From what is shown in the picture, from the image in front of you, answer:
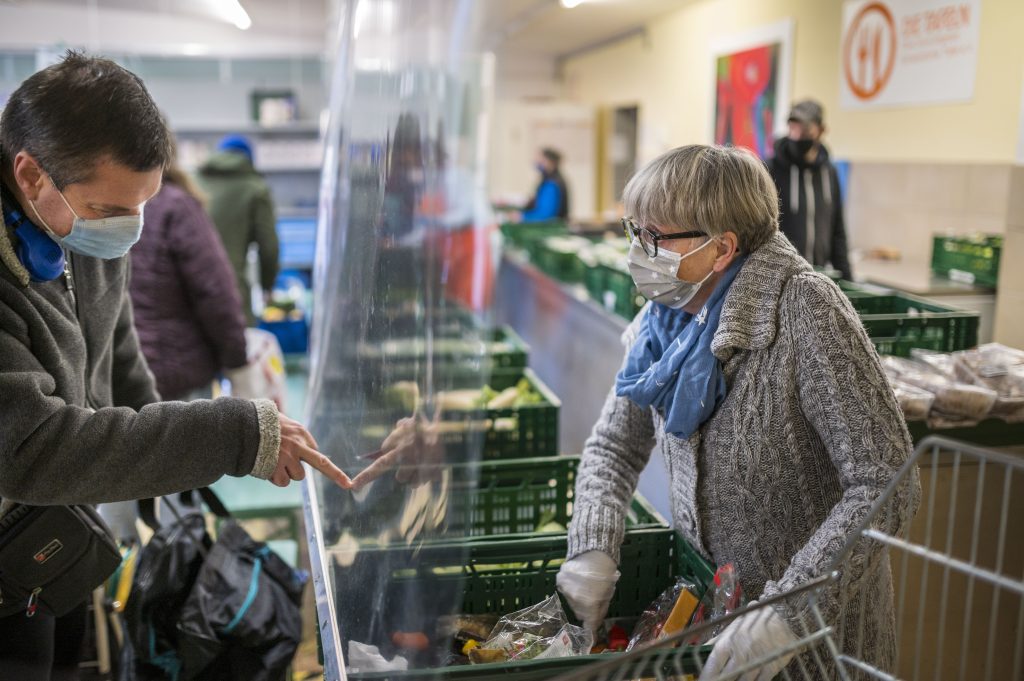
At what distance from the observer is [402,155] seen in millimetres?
1979

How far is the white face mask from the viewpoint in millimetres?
1556

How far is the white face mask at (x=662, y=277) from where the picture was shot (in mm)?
1556

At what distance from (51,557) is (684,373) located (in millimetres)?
1046

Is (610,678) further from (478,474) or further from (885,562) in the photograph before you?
(478,474)

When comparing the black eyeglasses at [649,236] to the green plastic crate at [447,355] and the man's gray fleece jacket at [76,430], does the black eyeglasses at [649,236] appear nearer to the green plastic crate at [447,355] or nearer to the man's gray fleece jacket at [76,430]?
the green plastic crate at [447,355]

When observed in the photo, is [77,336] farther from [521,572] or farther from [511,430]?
[511,430]

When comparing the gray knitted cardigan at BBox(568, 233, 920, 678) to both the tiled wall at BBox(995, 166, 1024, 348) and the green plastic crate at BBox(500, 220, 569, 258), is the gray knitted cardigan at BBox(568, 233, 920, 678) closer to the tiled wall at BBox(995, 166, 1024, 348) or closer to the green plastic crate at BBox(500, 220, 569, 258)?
the tiled wall at BBox(995, 166, 1024, 348)

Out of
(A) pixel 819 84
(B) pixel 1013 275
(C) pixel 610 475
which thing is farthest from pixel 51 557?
(A) pixel 819 84

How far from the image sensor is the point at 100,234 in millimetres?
1411

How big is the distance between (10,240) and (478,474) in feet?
3.99

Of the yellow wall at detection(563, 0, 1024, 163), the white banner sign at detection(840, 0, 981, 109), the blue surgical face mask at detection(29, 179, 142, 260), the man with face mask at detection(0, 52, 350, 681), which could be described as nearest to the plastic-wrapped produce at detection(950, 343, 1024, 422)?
the man with face mask at detection(0, 52, 350, 681)

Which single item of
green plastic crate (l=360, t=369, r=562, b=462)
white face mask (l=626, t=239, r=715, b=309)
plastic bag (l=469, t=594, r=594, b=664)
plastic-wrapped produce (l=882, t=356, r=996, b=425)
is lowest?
plastic bag (l=469, t=594, r=594, b=664)

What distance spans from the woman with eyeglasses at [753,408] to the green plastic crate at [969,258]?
2981 mm

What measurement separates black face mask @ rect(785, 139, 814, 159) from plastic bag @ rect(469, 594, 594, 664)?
3.68m
